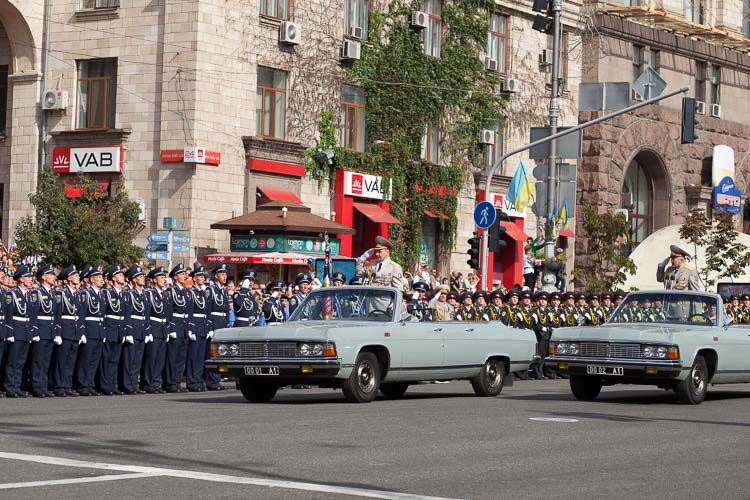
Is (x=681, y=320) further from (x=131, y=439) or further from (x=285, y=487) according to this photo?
(x=285, y=487)

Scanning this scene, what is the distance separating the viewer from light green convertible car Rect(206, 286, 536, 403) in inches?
703

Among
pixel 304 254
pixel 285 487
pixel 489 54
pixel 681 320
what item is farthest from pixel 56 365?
pixel 489 54

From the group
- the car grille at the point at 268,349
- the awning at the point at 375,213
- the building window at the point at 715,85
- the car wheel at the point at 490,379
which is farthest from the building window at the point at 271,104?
the building window at the point at 715,85

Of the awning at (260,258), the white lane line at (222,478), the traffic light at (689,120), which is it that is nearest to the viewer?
the white lane line at (222,478)

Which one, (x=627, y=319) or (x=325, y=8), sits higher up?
(x=325, y=8)

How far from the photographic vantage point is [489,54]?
160 ft

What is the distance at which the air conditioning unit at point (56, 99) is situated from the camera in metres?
38.9

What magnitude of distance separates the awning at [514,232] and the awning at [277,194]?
34.2ft

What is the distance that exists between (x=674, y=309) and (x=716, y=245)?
2582 cm

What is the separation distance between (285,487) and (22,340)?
11480 millimetres

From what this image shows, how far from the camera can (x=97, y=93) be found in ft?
128

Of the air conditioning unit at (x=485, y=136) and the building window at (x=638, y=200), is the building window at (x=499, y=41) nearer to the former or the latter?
the air conditioning unit at (x=485, y=136)

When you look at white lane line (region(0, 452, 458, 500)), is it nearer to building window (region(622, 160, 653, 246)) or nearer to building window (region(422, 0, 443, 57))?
building window (region(422, 0, 443, 57))

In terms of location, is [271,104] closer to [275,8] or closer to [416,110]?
[275,8]
